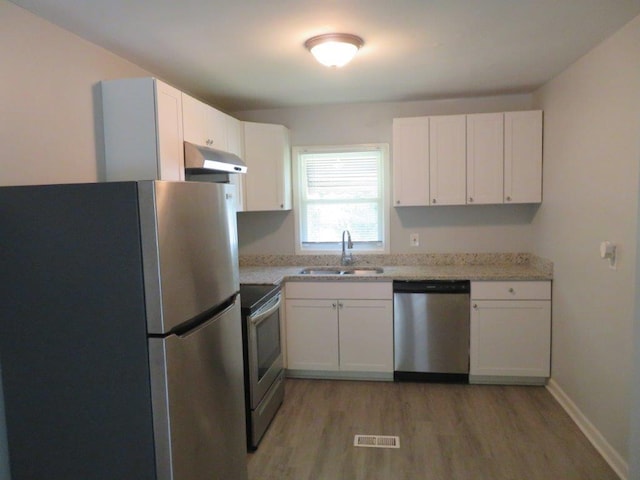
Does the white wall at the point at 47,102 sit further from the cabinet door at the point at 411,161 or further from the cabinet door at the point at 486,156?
the cabinet door at the point at 486,156

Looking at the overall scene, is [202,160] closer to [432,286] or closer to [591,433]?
[432,286]

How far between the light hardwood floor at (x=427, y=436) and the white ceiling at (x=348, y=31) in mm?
2392

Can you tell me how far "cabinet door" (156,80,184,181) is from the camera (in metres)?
2.30

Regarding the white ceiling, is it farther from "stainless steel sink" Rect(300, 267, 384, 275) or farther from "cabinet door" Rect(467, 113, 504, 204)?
"stainless steel sink" Rect(300, 267, 384, 275)

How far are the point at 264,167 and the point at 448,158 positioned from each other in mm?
1583

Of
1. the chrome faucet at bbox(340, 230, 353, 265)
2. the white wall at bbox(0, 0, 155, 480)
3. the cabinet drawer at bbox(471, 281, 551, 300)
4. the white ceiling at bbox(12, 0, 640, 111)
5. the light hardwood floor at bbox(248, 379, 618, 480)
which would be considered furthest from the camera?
the chrome faucet at bbox(340, 230, 353, 265)

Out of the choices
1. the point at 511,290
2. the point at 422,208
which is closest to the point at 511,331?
the point at 511,290

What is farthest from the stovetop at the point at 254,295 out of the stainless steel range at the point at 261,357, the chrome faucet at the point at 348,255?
the chrome faucet at the point at 348,255

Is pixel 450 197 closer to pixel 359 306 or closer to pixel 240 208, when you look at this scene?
pixel 359 306

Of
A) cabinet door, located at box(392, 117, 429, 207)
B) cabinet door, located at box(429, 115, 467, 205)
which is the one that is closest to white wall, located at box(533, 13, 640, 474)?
cabinet door, located at box(429, 115, 467, 205)

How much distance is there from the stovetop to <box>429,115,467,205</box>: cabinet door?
5.37 feet

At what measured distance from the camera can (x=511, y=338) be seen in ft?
11.1

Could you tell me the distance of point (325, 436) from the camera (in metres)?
2.78

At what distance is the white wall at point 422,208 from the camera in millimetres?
3826
